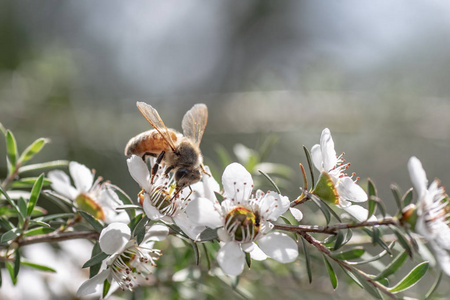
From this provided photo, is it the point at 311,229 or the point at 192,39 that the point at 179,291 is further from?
the point at 192,39

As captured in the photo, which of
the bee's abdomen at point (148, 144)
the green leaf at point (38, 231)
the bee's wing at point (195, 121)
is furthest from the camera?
the bee's wing at point (195, 121)

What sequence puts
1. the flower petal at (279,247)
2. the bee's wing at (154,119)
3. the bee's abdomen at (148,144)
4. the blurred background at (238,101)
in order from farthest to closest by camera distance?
the blurred background at (238,101)
the bee's abdomen at (148,144)
the bee's wing at (154,119)
the flower petal at (279,247)

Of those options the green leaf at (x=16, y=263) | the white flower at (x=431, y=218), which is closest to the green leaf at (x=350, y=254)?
the white flower at (x=431, y=218)

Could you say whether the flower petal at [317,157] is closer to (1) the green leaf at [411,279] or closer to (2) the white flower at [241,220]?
(2) the white flower at [241,220]

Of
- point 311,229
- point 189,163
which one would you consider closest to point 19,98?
point 189,163

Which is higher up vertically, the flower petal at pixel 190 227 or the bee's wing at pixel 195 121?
the bee's wing at pixel 195 121

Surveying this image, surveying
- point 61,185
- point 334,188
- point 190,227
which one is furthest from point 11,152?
point 334,188

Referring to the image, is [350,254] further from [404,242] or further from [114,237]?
[114,237]
